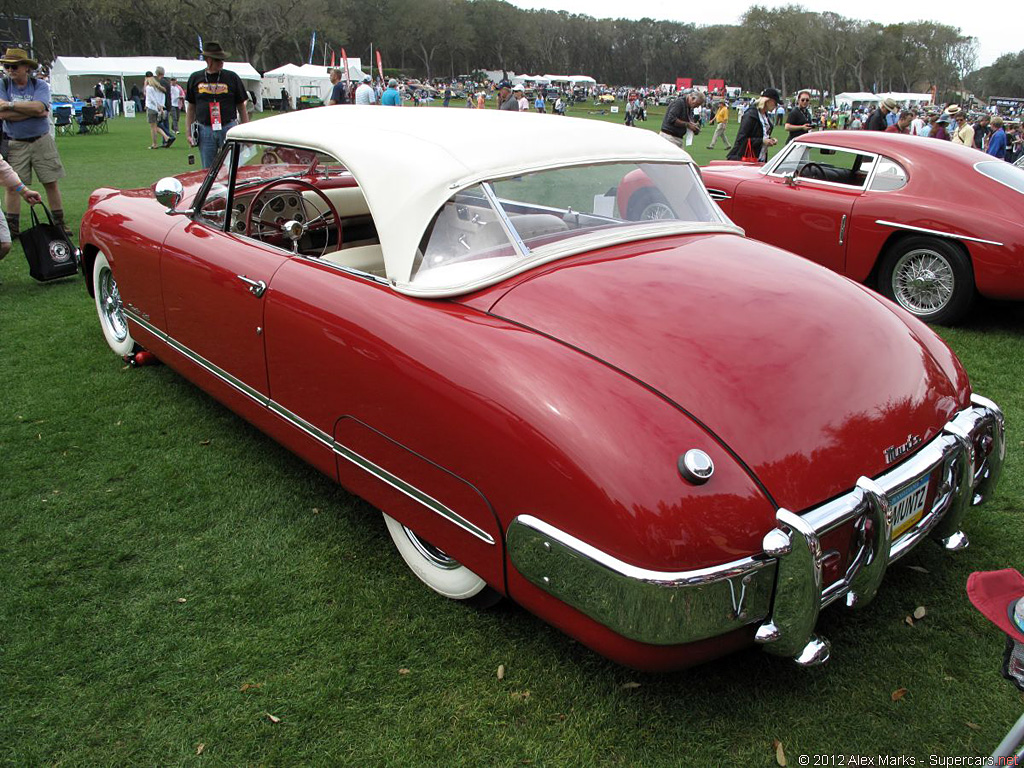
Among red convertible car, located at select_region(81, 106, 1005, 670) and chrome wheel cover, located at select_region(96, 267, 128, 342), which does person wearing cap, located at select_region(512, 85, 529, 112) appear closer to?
chrome wheel cover, located at select_region(96, 267, 128, 342)

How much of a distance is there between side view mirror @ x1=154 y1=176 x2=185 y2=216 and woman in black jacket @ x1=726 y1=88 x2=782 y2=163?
838 centimetres

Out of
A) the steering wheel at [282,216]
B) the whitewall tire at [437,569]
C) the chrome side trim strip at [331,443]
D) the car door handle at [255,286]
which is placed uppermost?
the steering wheel at [282,216]

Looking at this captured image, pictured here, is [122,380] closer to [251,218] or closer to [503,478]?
[251,218]

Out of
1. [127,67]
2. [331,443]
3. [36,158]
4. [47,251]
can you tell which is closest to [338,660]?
[331,443]

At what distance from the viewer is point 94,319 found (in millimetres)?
5824

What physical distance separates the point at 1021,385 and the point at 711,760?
3.80 m

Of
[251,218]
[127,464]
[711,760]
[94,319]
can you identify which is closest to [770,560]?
[711,760]

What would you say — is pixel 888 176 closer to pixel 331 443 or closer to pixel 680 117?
pixel 331 443

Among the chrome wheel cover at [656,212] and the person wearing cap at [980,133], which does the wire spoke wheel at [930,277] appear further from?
the person wearing cap at [980,133]

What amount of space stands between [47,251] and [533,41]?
424 feet

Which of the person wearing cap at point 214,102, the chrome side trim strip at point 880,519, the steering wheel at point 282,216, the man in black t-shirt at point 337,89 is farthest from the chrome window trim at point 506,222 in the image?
the man in black t-shirt at point 337,89

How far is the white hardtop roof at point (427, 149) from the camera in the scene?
2662 millimetres

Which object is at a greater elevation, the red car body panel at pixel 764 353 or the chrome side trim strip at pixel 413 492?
the red car body panel at pixel 764 353

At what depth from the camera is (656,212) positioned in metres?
3.14
